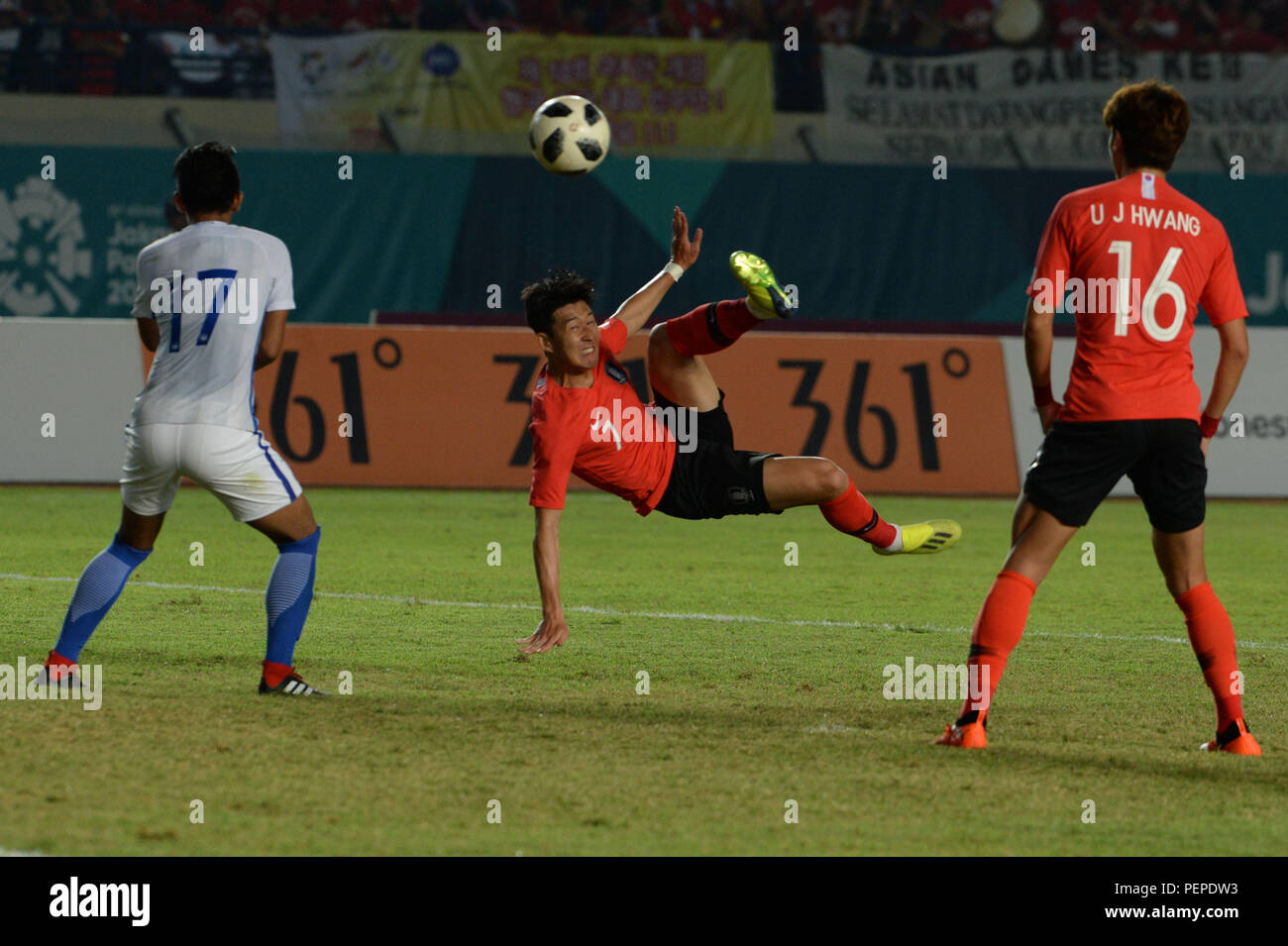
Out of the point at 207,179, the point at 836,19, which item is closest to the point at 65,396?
the point at 207,179

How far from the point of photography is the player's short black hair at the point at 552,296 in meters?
6.80

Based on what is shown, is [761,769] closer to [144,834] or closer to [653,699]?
[653,699]

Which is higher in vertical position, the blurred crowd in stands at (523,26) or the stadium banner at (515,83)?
the blurred crowd in stands at (523,26)

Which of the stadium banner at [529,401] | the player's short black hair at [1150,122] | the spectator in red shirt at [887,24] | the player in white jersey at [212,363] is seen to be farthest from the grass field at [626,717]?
the spectator in red shirt at [887,24]

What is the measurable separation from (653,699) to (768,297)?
177 centimetres

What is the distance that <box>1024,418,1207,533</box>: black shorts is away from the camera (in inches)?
219

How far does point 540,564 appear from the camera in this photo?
20.5 feet

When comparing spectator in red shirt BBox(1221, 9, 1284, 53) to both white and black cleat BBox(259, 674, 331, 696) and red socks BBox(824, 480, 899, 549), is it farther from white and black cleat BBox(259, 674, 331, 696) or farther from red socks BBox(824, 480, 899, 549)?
white and black cleat BBox(259, 674, 331, 696)

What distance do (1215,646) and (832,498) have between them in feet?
6.61

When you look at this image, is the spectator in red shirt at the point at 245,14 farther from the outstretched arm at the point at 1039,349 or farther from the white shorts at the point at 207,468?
the outstretched arm at the point at 1039,349

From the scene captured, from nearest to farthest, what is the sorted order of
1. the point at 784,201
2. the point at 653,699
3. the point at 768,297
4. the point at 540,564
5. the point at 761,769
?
the point at 761,769
the point at 540,564
the point at 653,699
the point at 768,297
the point at 784,201

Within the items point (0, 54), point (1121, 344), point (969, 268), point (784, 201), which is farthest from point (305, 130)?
point (1121, 344)

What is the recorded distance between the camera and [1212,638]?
5.80 metres

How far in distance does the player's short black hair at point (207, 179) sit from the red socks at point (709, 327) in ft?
6.89
